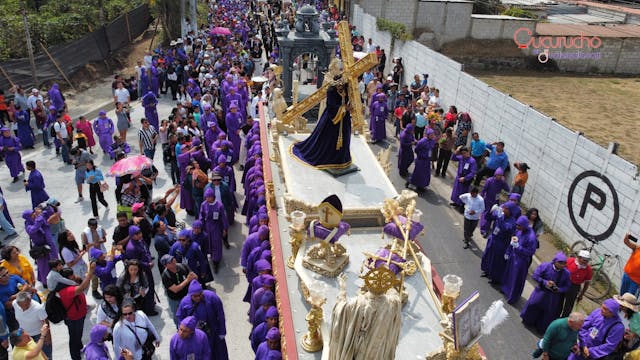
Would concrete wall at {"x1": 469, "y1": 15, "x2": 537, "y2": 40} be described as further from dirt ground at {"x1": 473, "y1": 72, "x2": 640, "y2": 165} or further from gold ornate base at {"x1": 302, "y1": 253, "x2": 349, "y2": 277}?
gold ornate base at {"x1": 302, "y1": 253, "x2": 349, "y2": 277}

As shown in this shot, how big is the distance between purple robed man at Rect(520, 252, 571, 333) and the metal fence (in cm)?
1814

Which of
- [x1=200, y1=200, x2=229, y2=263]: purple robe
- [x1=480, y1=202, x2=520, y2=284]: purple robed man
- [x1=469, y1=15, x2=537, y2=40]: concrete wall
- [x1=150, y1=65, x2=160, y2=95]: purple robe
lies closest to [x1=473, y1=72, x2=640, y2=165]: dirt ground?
[x1=469, y1=15, x2=537, y2=40]: concrete wall

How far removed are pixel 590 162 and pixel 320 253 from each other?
6420 millimetres

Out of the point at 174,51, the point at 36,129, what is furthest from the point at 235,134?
the point at 174,51

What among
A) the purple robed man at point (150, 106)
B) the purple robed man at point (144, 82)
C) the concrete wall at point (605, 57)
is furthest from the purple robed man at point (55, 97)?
the concrete wall at point (605, 57)

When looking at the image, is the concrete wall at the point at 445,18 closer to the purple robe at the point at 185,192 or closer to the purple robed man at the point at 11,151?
the purple robe at the point at 185,192

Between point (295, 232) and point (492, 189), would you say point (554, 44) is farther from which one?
Answer: point (295, 232)

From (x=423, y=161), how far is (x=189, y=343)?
27.3 feet

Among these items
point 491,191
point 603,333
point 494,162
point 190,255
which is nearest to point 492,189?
point 491,191

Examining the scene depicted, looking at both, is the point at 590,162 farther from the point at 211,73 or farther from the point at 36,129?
the point at 36,129

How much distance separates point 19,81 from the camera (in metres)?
18.2

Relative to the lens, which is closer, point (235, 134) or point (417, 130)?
point (235, 134)

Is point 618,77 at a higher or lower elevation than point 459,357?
lower

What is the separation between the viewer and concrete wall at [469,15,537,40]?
25047 mm
